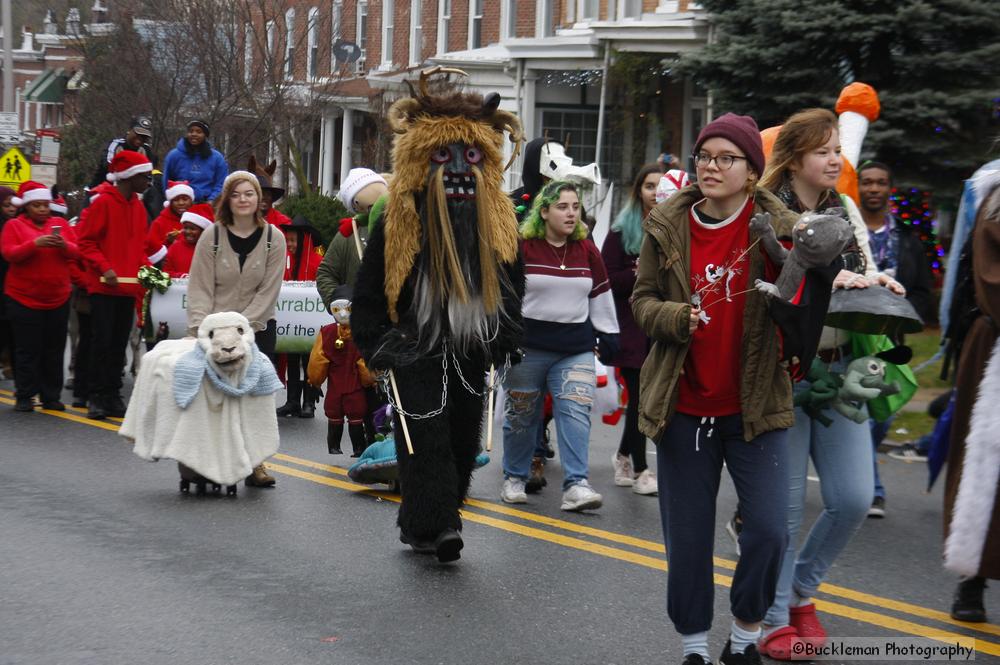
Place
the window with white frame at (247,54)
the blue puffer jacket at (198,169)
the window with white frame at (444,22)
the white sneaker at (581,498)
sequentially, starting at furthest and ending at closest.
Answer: the window with white frame at (444,22) → the window with white frame at (247,54) → the blue puffer jacket at (198,169) → the white sneaker at (581,498)

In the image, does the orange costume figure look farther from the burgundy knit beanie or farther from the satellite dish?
the satellite dish

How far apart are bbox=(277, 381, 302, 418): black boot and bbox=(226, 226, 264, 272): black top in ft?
10.3

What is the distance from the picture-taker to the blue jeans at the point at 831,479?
19.2ft

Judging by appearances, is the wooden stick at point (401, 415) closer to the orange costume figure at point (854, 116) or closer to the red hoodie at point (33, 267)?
the orange costume figure at point (854, 116)

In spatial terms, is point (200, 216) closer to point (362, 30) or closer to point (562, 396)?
point (562, 396)

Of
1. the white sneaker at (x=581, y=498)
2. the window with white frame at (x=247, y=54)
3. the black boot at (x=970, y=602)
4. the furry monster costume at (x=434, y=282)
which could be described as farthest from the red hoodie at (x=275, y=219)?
the window with white frame at (x=247, y=54)

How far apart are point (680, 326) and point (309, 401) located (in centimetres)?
850

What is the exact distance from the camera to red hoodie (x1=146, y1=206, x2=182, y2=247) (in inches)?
516

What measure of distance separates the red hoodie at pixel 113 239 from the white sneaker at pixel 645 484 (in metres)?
5.11

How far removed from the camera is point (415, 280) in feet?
23.8

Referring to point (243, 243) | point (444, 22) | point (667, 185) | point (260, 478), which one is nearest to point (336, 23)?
point (444, 22)

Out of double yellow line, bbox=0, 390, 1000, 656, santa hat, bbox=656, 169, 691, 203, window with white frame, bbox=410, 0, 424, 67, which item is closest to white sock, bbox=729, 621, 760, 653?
double yellow line, bbox=0, 390, 1000, 656

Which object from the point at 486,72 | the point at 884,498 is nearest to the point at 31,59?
the point at 486,72

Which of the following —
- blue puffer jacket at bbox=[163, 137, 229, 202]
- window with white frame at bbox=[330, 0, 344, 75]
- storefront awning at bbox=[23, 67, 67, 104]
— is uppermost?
window with white frame at bbox=[330, 0, 344, 75]
